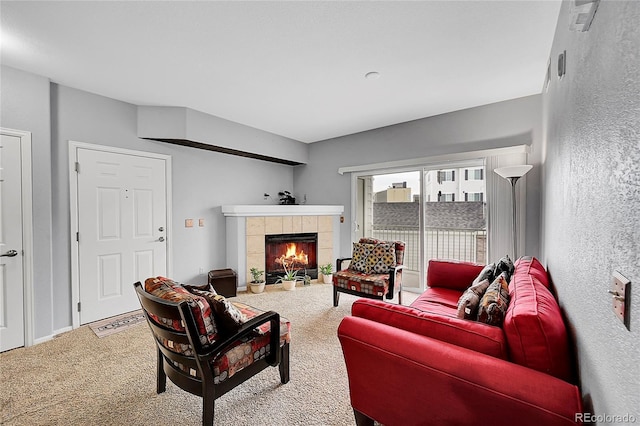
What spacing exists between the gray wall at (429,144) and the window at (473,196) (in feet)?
1.80

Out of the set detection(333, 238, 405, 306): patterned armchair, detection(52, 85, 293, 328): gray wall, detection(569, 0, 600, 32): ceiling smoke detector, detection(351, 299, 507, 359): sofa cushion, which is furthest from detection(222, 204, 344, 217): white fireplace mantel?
detection(569, 0, 600, 32): ceiling smoke detector

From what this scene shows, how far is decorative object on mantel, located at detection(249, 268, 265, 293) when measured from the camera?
429 centimetres

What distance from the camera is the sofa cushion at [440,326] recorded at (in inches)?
46.6

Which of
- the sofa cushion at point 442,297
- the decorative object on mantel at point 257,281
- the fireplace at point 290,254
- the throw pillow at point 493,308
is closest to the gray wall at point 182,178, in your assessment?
the decorative object on mantel at point 257,281

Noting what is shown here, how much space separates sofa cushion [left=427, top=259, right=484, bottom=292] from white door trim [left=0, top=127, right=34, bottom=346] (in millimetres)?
3932

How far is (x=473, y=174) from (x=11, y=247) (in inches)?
200

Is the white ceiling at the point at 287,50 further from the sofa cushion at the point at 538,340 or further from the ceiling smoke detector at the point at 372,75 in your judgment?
the sofa cushion at the point at 538,340

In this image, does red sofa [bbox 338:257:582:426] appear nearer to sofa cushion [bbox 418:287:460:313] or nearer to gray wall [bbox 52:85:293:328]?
sofa cushion [bbox 418:287:460:313]

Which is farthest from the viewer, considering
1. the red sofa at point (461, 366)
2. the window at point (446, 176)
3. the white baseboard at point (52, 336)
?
the window at point (446, 176)

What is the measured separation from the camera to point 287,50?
2299mm

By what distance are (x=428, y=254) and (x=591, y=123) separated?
3272mm

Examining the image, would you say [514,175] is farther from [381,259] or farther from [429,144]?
[381,259]

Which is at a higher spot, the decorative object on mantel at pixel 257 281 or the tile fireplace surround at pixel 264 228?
the tile fireplace surround at pixel 264 228

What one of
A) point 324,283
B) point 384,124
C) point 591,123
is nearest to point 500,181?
point 384,124
